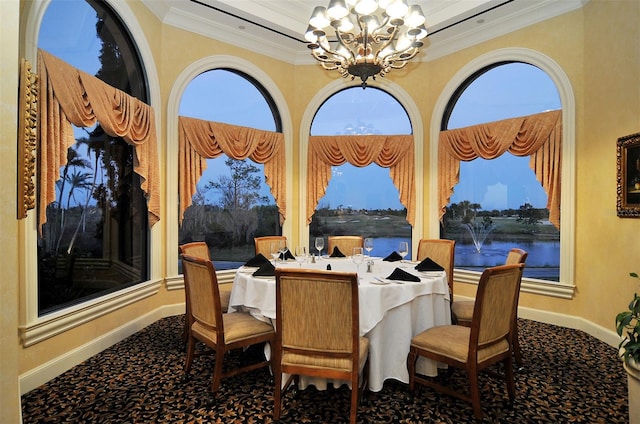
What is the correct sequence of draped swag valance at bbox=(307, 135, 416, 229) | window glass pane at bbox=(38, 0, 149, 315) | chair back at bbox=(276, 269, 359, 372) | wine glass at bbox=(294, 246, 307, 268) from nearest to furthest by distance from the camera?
1. chair back at bbox=(276, 269, 359, 372)
2. window glass pane at bbox=(38, 0, 149, 315)
3. wine glass at bbox=(294, 246, 307, 268)
4. draped swag valance at bbox=(307, 135, 416, 229)

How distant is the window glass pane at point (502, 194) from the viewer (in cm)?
449

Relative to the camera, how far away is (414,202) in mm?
5422

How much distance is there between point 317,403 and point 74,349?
219 cm

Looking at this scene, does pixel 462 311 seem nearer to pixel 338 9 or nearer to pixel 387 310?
pixel 387 310

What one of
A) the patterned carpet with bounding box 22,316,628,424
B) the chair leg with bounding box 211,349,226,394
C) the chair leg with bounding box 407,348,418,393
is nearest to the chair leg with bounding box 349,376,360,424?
the patterned carpet with bounding box 22,316,628,424

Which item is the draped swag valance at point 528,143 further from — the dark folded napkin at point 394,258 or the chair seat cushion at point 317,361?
the chair seat cushion at point 317,361

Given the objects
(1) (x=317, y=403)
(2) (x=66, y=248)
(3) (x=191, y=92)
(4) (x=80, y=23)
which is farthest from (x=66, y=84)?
(1) (x=317, y=403)

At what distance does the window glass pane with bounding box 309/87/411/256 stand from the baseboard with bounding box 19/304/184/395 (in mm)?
2488

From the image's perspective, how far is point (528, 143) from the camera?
171 inches

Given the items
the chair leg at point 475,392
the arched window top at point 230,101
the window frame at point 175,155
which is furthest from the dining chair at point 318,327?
the arched window top at point 230,101

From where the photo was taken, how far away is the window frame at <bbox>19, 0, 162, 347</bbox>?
2.56 metres

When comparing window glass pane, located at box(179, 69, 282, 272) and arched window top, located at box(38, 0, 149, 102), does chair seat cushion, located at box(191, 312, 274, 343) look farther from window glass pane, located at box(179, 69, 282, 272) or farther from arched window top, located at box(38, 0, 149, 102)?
arched window top, located at box(38, 0, 149, 102)

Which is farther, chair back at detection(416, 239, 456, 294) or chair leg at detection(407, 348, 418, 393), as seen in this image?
chair back at detection(416, 239, 456, 294)

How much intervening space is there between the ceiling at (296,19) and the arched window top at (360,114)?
0.91 meters
